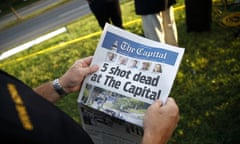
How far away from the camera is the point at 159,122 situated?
3.82 feet

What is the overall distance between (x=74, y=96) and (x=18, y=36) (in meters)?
13.3

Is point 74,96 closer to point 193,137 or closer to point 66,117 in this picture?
point 193,137

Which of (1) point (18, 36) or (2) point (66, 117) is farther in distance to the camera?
(1) point (18, 36)

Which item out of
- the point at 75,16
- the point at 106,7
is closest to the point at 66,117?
the point at 106,7

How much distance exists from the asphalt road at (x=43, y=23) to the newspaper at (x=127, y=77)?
13.4 meters

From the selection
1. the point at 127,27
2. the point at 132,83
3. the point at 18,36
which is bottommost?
the point at 18,36

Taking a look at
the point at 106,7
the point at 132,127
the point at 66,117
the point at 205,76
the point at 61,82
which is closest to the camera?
the point at 66,117

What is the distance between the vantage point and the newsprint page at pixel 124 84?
4.24 ft

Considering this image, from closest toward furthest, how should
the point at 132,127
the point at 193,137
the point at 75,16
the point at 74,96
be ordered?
the point at 132,127, the point at 193,137, the point at 74,96, the point at 75,16

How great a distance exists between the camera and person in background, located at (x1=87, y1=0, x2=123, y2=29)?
406 centimetres

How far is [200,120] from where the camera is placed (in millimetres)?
2693

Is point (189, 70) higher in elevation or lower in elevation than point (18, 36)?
higher

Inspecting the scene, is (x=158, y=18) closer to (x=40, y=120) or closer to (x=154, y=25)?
(x=154, y=25)

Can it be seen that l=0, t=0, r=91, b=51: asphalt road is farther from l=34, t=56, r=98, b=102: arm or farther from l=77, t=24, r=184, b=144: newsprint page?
l=77, t=24, r=184, b=144: newsprint page
